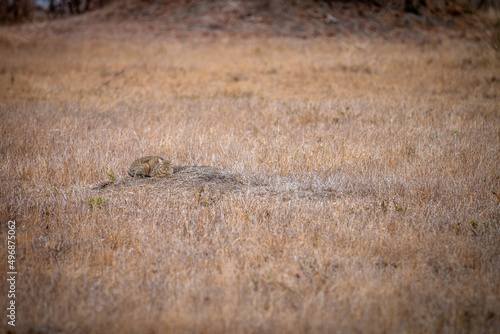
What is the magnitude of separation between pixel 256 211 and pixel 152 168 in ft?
5.76

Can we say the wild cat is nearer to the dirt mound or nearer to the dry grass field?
the dirt mound

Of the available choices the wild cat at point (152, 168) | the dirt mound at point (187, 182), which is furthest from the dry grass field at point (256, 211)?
the wild cat at point (152, 168)

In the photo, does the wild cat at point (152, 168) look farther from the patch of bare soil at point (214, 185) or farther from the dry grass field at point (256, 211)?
the dry grass field at point (256, 211)

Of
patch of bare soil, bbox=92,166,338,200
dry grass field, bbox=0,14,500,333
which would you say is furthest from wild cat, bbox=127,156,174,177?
dry grass field, bbox=0,14,500,333

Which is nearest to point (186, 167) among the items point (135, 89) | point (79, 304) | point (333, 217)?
point (333, 217)

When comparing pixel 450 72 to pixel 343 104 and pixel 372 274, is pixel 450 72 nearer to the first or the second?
pixel 343 104

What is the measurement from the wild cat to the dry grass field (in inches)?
6.8

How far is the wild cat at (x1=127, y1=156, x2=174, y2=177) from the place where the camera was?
536 cm

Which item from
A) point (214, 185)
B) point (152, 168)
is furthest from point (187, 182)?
point (152, 168)

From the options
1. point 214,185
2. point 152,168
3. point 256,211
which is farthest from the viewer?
point 152,168

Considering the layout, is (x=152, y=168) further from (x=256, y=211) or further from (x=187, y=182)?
(x=256, y=211)

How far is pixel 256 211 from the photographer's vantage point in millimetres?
4535

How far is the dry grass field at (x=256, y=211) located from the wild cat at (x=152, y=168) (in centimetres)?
17

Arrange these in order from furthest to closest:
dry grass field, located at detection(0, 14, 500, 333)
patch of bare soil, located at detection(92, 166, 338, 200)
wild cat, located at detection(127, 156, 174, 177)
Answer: wild cat, located at detection(127, 156, 174, 177)
patch of bare soil, located at detection(92, 166, 338, 200)
dry grass field, located at detection(0, 14, 500, 333)
